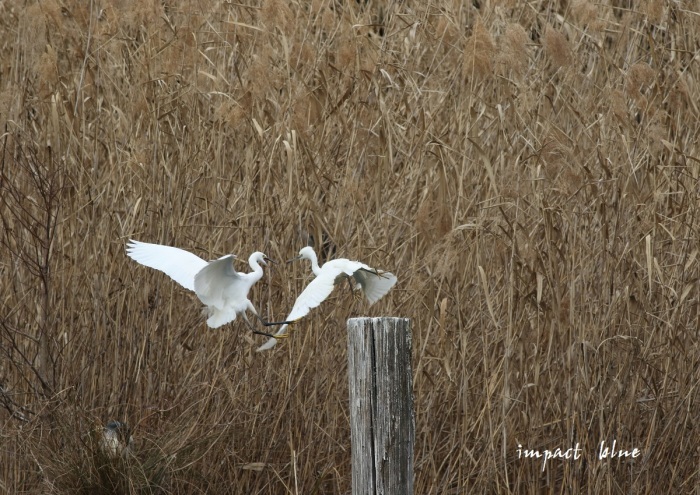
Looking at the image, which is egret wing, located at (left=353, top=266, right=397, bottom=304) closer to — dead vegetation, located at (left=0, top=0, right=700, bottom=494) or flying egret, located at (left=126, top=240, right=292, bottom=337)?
flying egret, located at (left=126, top=240, right=292, bottom=337)

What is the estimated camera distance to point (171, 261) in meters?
2.42

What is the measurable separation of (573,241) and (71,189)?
1.62m

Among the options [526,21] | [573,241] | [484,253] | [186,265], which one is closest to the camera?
[186,265]

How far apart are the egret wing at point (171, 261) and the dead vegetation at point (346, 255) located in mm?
571

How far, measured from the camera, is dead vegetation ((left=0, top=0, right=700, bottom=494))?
2.88 m

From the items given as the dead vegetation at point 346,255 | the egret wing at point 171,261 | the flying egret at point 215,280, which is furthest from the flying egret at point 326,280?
the dead vegetation at point 346,255

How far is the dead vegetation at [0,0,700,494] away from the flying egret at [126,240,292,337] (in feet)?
1.86

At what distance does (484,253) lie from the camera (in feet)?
10.3

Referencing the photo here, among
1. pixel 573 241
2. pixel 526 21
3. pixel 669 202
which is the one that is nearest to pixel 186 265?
pixel 573 241

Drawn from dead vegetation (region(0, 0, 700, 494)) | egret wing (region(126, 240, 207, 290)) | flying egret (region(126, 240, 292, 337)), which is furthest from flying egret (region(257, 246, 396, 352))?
dead vegetation (region(0, 0, 700, 494))

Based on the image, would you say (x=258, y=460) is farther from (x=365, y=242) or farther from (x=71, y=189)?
(x=71, y=189)

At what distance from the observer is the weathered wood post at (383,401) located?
6.59 feet

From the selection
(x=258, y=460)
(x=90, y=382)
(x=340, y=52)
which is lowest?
(x=258, y=460)

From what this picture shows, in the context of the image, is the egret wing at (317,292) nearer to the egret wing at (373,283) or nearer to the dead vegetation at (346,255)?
the egret wing at (373,283)
